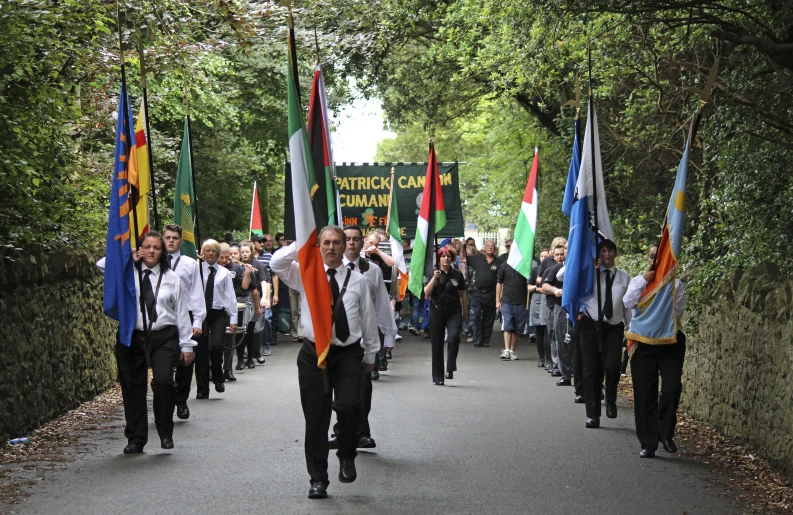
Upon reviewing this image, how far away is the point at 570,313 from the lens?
12.0 m

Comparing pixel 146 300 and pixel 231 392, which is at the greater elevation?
pixel 146 300

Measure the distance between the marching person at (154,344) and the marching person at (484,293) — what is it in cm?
1286

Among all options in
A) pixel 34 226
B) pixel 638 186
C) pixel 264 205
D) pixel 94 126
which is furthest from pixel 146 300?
pixel 264 205

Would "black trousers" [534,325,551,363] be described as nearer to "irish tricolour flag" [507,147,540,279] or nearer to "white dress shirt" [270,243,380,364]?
"irish tricolour flag" [507,147,540,279]

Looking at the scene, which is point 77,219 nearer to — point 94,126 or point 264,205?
point 94,126

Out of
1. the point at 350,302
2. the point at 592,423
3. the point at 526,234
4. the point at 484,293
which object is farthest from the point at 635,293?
the point at 484,293

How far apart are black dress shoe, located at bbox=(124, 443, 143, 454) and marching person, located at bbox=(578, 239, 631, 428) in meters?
4.67

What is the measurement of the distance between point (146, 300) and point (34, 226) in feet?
10.9

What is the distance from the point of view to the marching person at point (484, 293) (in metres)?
22.9

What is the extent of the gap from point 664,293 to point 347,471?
11.5ft

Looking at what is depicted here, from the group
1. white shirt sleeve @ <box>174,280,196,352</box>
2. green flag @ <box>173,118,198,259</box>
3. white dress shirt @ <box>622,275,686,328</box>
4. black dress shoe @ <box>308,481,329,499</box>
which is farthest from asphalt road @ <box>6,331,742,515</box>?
green flag @ <box>173,118,198,259</box>

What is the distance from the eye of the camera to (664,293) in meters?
10.4

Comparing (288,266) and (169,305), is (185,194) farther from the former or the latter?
(288,266)

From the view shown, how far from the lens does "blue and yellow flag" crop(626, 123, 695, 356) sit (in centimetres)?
1026
